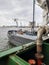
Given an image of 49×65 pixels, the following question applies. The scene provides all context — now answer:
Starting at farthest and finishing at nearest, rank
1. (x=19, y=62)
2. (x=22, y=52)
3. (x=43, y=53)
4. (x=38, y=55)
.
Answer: (x=43, y=53) < (x=38, y=55) < (x=22, y=52) < (x=19, y=62)

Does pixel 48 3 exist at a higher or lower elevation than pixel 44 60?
higher

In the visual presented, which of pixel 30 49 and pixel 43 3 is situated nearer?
pixel 30 49

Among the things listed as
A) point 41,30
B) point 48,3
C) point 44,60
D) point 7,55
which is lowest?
point 44,60

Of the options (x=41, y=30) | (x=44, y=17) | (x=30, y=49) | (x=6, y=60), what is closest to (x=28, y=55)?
(x=30, y=49)

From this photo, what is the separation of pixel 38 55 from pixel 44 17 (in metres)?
2.17

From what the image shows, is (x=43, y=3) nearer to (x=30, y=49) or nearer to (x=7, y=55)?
(x=30, y=49)

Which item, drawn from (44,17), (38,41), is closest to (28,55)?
(38,41)

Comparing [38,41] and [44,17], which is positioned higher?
[44,17]

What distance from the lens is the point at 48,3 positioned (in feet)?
20.0

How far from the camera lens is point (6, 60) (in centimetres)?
358

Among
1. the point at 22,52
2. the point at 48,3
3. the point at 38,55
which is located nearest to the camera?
the point at 22,52

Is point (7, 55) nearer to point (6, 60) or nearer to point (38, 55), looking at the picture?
point (6, 60)

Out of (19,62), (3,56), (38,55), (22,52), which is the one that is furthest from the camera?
(38,55)

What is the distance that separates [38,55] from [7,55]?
4.44 feet
